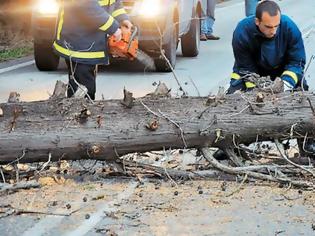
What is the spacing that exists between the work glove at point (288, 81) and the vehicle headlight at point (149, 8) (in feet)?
15.4

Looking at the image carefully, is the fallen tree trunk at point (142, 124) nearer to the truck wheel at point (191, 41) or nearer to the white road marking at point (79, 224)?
the white road marking at point (79, 224)

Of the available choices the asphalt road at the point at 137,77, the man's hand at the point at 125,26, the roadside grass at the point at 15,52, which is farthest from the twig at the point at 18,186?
the roadside grass at the point at 15,52

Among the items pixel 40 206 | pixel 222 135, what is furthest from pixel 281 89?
pixel 40 206

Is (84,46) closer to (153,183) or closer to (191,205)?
(153,183)

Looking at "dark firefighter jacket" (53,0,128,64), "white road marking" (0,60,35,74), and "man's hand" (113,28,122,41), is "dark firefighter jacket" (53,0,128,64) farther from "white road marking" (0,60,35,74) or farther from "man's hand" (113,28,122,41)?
"white road marking" (0,60,35,74)

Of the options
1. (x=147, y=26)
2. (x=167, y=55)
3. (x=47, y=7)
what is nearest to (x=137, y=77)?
(x=167, y=55)

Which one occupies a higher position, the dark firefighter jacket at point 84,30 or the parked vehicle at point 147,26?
the dark firefighter jacket at point 84,30

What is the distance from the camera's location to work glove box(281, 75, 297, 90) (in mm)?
6297

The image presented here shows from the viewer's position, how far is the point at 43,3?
37.0ft

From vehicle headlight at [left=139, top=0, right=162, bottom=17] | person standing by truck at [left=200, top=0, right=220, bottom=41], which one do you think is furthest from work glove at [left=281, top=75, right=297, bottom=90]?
person standing by truck at [left=200, top=0, right=220, bottom=41]

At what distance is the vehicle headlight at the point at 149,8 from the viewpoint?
1085 centimetres

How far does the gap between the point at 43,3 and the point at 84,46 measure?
4859 mm

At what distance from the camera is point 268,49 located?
21.2ft

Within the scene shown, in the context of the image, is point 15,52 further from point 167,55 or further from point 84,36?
point 84,36
